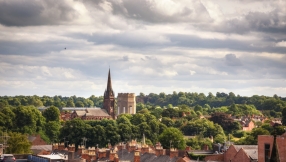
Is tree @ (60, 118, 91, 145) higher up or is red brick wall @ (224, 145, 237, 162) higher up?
tree @ (60, 118, 91, 145)

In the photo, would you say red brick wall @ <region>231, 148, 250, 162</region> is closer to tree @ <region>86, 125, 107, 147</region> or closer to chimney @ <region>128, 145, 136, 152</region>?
chimney @ <region>128, 145, 136, 152</region>

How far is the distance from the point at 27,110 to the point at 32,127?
639 cm

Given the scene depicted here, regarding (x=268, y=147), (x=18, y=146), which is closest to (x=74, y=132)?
(x=18, y=146)

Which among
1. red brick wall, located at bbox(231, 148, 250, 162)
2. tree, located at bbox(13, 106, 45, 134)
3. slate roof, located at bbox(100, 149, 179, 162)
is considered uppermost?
tree, located at bbox(13, 106, 45, 134)

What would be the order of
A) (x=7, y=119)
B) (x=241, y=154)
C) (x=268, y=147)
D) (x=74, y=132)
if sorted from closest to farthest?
(x=268, y=147), (x=241, y=154), (x=74, y=132), (x=7, y=119)

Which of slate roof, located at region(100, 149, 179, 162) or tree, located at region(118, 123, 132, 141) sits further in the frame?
tree, located at region(118, 123, 132, 141)

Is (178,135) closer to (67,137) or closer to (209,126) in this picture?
(67,137)

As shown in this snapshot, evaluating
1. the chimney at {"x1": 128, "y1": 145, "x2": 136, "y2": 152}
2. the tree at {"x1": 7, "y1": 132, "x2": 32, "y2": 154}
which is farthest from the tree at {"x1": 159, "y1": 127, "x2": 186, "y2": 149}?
the chimney at {"x1": 128, "y1": 145, "x2": 136, "y2": 152}

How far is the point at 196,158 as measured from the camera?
99.6 metres

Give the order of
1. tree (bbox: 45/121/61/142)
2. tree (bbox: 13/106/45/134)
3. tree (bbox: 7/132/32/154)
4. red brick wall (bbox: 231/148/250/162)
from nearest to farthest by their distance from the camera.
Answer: red brick wall (bbox: 231/148/250/162), tree (bbox: 7/132/32/154), tree (bbox: 45/121/61/142), tree (bbox: 13/106/45/134)

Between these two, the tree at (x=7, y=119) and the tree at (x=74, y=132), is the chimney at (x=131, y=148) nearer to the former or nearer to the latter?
the tree at (x=74, y=132)

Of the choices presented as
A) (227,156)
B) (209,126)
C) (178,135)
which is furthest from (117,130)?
(227,156)

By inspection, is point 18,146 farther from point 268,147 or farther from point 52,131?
point 268,147

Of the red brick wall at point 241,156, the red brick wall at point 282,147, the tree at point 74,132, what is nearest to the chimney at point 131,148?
the red brick wall at point 241,156
